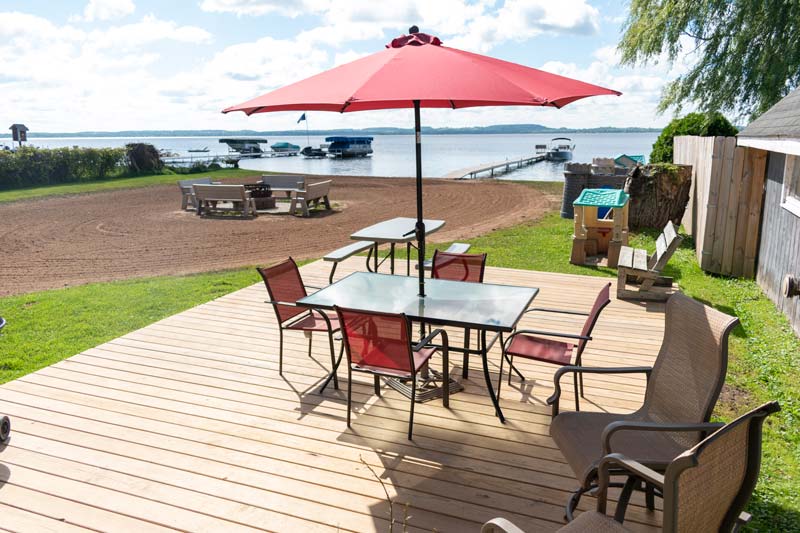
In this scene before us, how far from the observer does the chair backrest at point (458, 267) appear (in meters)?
4.93

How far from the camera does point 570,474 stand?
3.11 m

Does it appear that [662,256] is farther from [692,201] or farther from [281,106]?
[692,201]

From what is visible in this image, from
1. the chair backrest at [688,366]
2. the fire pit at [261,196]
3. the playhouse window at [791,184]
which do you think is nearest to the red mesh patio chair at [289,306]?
the chair backrest at [688,366]

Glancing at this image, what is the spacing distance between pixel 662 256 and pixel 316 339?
3775 millimetres

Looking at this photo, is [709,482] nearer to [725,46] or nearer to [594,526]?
[594,526]

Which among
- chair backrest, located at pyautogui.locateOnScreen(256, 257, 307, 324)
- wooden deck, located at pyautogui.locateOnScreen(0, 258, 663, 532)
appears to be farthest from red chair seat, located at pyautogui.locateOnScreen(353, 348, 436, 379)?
chair backrest, located at pyautogui.locateOnScreen(256, 257, 307, 324)

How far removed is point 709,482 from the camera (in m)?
1.82

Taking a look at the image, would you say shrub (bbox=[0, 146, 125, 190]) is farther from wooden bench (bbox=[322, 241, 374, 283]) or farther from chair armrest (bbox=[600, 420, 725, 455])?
chair armrest (bbox=[600, 420, 725, 455])

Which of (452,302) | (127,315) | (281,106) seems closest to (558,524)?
(452,302)

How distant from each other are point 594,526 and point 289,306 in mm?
3056

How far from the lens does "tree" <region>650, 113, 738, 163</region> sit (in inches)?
522

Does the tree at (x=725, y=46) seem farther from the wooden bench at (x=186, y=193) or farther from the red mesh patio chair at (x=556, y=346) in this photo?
the wooden bench at (x=186, y=193)

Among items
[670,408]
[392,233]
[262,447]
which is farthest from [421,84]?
[392,233]

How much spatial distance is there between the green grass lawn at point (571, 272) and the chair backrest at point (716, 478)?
1080 millimetres
